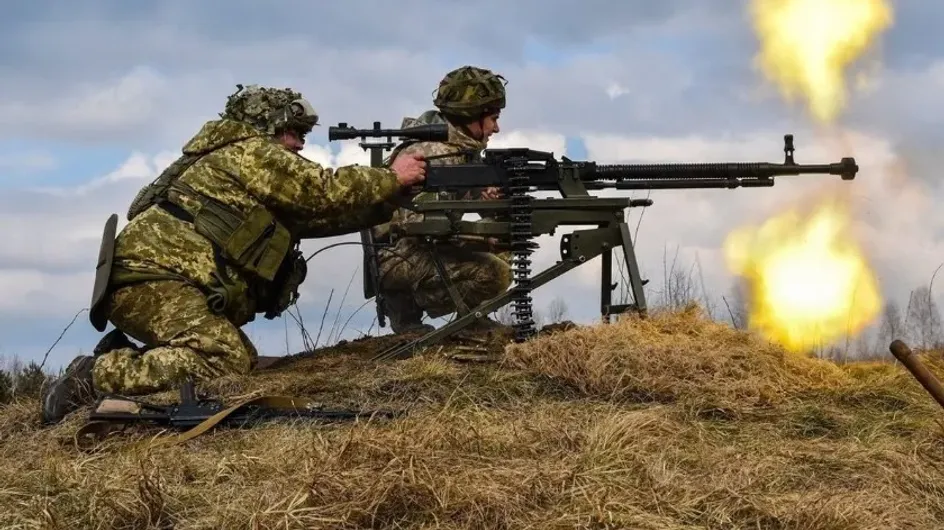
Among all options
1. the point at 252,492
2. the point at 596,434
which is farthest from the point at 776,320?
the point at 252,492

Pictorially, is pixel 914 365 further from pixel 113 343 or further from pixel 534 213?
pixel 113 343

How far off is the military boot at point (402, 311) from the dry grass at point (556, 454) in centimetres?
290

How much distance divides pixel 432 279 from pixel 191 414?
14.6 feet

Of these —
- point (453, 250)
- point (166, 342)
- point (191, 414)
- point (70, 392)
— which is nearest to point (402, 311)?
point (453, 250)

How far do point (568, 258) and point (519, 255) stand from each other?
44 centimetres

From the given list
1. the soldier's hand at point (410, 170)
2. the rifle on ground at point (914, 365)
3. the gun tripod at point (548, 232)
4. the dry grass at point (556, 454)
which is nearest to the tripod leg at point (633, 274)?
the gun tripod at point (548, 232)

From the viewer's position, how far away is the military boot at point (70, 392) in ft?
27.3

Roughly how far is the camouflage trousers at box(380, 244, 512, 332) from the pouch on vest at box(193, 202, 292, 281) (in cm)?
206

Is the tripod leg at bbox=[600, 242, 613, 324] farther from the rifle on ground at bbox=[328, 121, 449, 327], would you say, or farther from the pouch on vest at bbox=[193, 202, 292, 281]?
the pouch on vest at bbox=[193, 202, 292, 281]

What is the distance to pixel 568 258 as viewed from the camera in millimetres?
9531

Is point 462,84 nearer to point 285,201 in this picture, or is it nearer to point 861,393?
point 285,201

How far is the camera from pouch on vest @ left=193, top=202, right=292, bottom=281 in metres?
8.91

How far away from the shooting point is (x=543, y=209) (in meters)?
9.52

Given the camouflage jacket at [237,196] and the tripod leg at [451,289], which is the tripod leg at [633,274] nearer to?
the tripod leg at [451,289]
